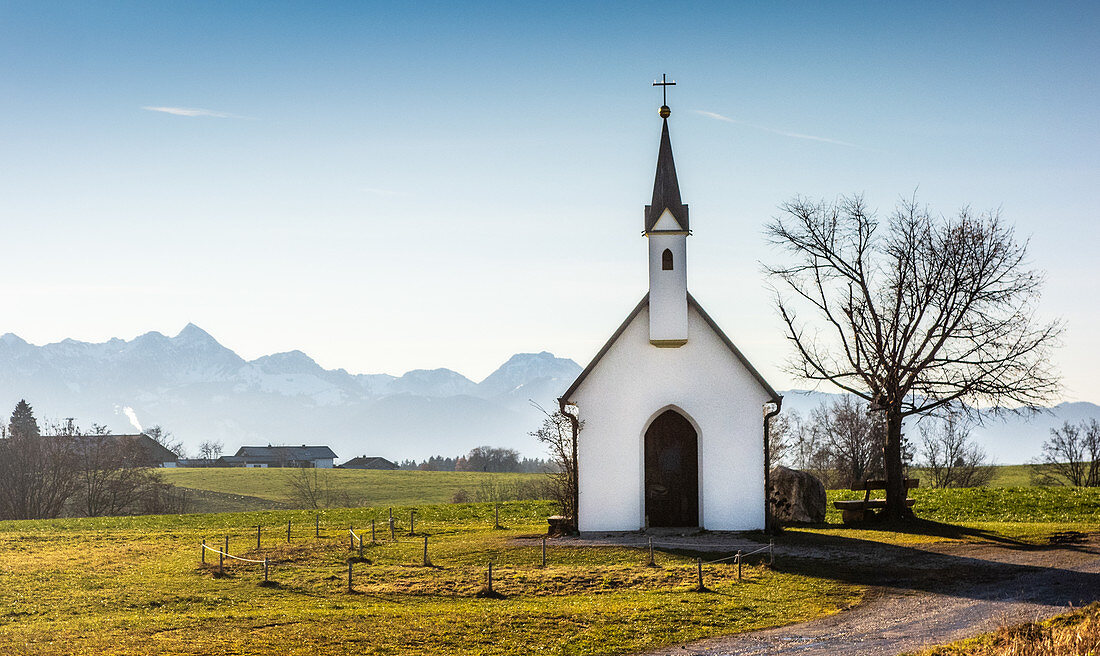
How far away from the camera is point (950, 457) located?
67.8 meters

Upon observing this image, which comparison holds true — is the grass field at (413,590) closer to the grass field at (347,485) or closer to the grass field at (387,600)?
the grass field at (387,600)

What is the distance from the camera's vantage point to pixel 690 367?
29906mm

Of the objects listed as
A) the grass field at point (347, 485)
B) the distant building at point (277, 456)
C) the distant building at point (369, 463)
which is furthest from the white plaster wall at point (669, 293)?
the distant building at point (369, 463)

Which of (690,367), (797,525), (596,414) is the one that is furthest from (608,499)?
(797,525)

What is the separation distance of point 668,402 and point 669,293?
339 centimetres

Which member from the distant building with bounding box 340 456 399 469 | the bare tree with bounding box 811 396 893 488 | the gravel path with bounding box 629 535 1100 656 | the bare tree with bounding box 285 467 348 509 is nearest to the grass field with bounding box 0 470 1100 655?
the gravel path with bounding box 629 535 1100 656

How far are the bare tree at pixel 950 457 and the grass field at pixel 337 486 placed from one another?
31.7 meters

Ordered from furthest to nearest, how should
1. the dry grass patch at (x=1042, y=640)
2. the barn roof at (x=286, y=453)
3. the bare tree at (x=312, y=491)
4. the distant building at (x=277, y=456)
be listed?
1. the barn roof at (x=286, y=453)
2. the distant building at (x=277, y=456)
3. the bare tree at (x=312, y=491)
4. the dry grass patch at (x=1042, y=640)

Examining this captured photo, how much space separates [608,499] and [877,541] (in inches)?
310

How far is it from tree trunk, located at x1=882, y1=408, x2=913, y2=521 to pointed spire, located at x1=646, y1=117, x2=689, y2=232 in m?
9.20

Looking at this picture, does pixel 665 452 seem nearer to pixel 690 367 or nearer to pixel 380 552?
pixel 690 367

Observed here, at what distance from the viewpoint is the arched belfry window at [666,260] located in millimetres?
29938

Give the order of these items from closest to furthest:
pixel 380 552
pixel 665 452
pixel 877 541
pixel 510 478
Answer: pixel 877 541 < pixel 380 552 < pixel 665 452 < pixel 510 478

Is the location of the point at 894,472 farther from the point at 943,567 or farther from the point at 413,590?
the point at 413,590
